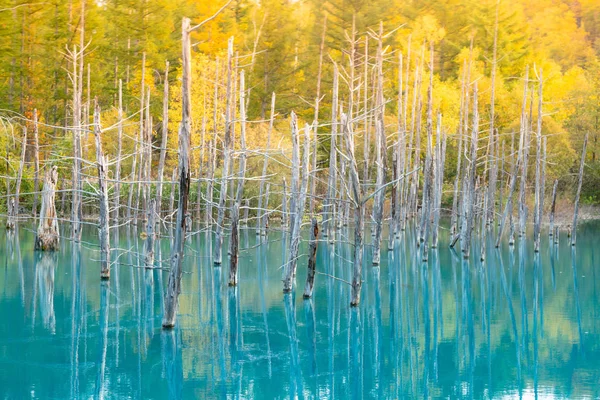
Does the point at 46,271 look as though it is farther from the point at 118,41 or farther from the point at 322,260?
the point at 118,41

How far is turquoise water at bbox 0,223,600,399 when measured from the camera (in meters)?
9.12

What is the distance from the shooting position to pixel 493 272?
1877 centimetres

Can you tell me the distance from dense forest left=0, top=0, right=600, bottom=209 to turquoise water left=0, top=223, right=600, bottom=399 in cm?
1230

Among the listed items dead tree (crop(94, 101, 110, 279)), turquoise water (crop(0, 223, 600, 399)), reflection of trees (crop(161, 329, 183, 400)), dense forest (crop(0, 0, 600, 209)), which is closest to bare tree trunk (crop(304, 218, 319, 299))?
turquoise water (crop(0, 223, 600, 399))

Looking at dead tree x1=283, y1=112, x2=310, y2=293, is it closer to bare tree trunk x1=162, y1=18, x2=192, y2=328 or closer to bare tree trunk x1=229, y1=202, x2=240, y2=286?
bare tree trunk x1=229, y1=202, x2=240, y2=286

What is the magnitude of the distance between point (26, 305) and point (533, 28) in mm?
56993

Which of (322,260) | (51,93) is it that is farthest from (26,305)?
(51,93)

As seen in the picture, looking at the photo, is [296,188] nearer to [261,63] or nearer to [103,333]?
[103,333]

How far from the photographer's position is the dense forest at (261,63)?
31984 millimetres

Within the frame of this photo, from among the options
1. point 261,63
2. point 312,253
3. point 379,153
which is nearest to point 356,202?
point 312,253

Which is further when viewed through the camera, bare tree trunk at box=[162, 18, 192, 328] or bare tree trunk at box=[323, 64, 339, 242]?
bare tree trunk at box=[323, 64, 339, 242]

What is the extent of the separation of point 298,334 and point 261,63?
28398 mm

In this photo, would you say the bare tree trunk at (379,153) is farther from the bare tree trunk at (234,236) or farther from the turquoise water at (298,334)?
the bare tree trunk at (234,236)

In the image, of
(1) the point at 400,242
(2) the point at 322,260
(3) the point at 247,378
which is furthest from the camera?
(1) the point at 400,242
